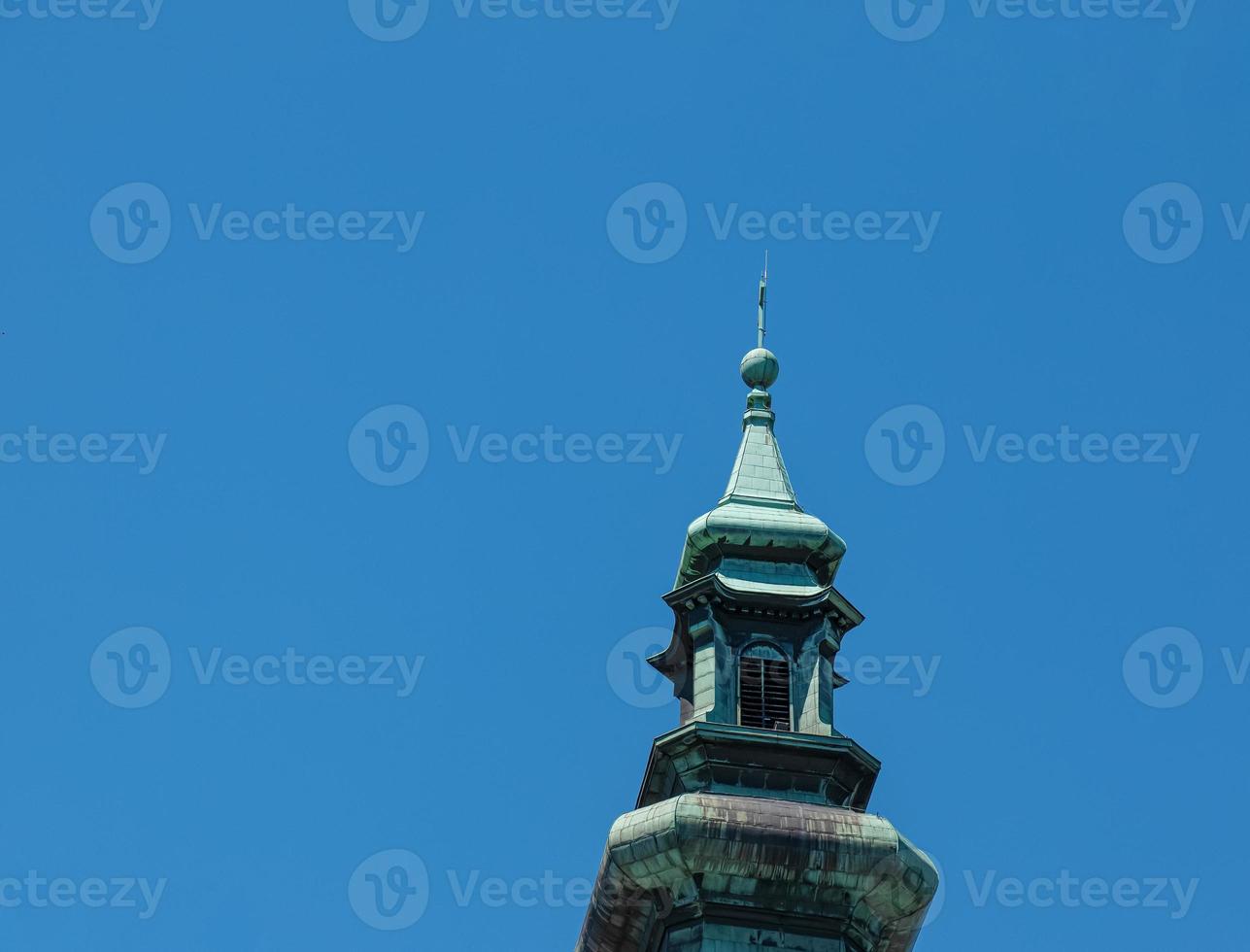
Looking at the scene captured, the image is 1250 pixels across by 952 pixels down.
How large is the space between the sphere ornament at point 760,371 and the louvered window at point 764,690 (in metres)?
12.4

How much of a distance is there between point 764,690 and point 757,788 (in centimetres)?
422

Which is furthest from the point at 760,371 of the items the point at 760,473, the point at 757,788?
the point at 757,788

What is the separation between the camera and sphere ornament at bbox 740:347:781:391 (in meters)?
83.9

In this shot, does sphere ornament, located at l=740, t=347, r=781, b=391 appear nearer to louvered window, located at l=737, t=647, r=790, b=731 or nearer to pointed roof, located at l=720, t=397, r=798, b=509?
pointed roof, located at l=720, t=397, r=798, b=509

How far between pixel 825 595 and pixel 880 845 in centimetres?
910

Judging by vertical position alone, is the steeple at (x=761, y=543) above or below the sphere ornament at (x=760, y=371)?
below

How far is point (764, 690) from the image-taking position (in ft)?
241

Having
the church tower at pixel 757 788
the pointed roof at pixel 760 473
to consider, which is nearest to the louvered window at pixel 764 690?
the church tower at pixel 757 788

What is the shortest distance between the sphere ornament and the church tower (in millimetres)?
5760

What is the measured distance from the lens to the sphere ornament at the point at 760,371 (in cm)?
8388

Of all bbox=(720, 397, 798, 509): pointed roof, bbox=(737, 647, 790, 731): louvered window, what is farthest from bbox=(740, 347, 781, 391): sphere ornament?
bbox=(737, 647, 790, 731): louvered window

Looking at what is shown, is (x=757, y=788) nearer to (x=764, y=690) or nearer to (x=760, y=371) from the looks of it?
(x=764, y=690)

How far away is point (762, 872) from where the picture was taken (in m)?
67.1

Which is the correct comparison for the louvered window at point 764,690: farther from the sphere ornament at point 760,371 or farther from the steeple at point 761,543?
the sphere ornament at point 760,371
